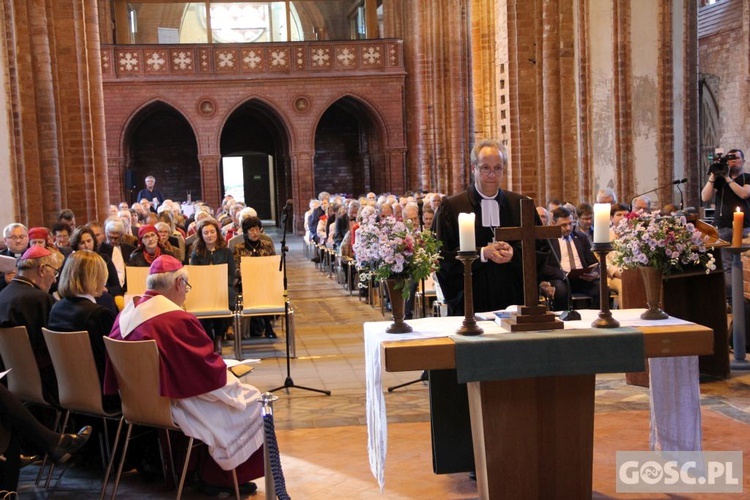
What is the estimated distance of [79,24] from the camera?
16.9 m

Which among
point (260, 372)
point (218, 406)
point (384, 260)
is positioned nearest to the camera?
point (384, 260)

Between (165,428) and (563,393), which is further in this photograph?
(165,428)

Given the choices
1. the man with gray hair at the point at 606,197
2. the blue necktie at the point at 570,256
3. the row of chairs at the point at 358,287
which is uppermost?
the man with gray hair at the point at 606,197

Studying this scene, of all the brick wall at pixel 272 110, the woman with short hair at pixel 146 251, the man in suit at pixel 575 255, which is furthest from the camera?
the brick wall at pixel 272 110

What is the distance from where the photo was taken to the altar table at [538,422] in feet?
16.1

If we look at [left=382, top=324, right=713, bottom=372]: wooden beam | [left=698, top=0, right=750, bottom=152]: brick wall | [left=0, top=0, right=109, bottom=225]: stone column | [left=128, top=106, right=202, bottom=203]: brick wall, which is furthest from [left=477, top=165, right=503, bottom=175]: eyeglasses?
[left=128, top=106, right=202, bottom=203]: brick wall

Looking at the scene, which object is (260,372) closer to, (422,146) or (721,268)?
(721,268)

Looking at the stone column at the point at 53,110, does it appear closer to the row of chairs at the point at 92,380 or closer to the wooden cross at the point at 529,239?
the row of chairs at the point at 92,380

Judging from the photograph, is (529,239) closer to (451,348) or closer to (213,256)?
(451,348)

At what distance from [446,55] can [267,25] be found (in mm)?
12506

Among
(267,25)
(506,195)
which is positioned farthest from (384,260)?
(267,25)

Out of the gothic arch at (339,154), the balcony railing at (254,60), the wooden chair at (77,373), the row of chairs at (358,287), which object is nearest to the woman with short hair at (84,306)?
the wooden chair at (77,373)

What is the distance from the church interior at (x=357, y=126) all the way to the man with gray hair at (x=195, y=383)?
38 cm

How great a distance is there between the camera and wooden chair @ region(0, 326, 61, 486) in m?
6.39
